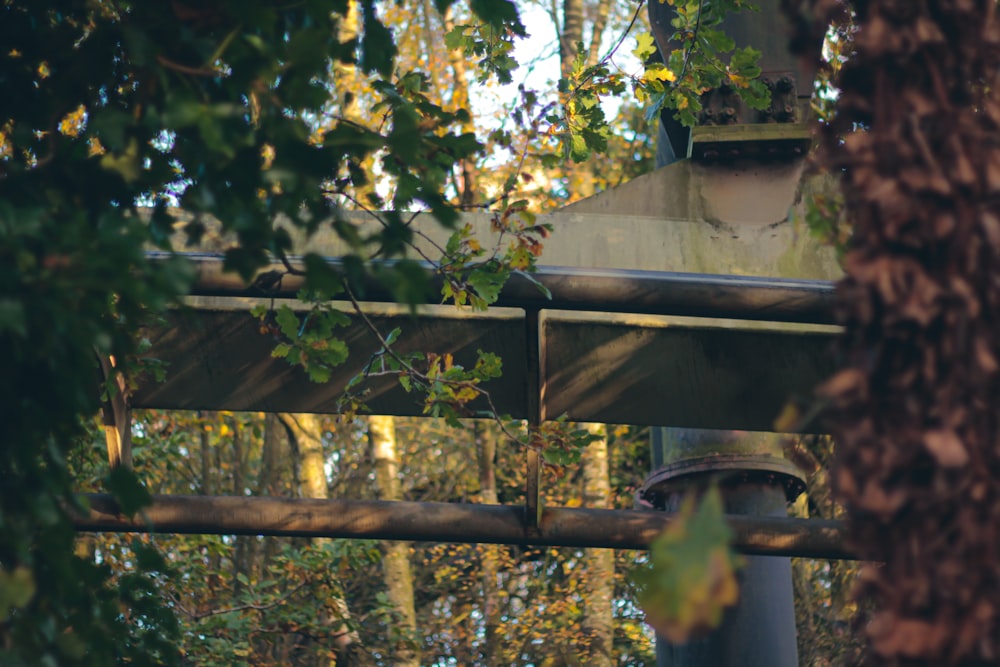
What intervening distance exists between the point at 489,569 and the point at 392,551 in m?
1.82

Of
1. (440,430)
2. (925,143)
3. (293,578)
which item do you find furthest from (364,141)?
(440,430)

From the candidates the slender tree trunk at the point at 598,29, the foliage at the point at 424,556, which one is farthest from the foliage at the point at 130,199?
the slender tree trunk at the point at 598,29

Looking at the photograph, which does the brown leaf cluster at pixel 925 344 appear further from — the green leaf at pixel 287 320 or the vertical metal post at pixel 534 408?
the vertical metal post at pixel 534 408

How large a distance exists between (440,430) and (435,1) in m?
13.4

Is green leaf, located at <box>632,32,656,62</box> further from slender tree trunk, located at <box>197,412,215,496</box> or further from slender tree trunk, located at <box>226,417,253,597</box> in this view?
slender tree trunk, located at <box>197,412,215,496</box>

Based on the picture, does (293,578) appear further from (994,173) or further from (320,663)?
(994,173)

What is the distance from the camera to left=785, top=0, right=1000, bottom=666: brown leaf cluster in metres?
1.67

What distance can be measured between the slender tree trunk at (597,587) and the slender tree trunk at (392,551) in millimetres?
1948

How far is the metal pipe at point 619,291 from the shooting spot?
389cm

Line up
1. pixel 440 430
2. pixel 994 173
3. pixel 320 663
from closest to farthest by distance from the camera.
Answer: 1. pixel 994 173
2. pixel 320 663
3. pixel 440 430

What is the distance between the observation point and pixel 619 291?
3896 mm

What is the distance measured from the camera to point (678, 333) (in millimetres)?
4734

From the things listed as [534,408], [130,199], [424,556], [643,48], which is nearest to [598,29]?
[424,556]

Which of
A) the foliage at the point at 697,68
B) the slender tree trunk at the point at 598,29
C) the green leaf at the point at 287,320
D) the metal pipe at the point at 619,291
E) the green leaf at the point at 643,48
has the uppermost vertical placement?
the slender tree trunk at the point at 598,29
